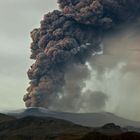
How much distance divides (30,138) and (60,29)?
4602 cm

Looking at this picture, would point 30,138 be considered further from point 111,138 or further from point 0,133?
point 111,138

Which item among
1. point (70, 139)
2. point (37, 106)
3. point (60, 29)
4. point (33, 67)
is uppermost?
point (60, 29)

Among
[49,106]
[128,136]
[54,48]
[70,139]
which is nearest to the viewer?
[128,136]

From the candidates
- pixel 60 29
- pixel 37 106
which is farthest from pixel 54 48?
pixel 37 106

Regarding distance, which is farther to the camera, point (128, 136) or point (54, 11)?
point (54, 11)

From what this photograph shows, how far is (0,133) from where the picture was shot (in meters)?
199

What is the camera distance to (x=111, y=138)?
5605 inches

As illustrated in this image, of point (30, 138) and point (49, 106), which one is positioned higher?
point (49, 106)

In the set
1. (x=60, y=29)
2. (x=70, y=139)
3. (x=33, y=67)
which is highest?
(x=60, y=29)

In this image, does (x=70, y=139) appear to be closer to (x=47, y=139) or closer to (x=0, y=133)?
(x=47, y=139)

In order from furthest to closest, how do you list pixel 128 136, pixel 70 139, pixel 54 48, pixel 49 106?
pixel 49 106, pixel 54 48, pixel 70 139, pixel 128 136

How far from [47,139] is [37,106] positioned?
579 inches

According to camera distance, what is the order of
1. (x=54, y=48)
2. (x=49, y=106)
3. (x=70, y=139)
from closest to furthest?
(x=70, y=139) → (x=54, y=48) → (x=49, y=106)

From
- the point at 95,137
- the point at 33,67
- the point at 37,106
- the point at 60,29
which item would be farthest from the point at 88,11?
the point at 95,137
